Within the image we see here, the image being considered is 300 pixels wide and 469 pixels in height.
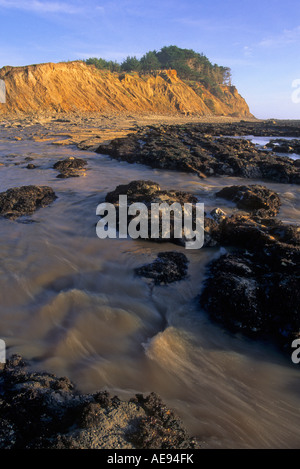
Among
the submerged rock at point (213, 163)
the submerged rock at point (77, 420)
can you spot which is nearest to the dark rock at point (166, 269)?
the submerged rock at point (77, 420)

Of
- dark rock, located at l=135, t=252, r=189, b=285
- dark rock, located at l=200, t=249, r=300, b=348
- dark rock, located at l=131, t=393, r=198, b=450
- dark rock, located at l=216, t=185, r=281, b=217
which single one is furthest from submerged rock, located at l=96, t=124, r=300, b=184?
dark rock, located at l=131, t=393, r=198, b=450

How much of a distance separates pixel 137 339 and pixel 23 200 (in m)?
3.50

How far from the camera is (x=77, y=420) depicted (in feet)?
4.85

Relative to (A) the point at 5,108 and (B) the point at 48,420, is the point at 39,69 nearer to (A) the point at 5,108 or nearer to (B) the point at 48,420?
(A) the point at 5,108

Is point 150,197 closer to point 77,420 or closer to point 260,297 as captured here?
point 260,297

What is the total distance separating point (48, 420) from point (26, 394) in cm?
22

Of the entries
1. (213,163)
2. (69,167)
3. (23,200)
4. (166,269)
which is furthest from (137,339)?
(213,163)

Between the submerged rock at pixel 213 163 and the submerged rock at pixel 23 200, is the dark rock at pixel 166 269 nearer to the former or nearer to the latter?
the submerged rock at pixel 23 200

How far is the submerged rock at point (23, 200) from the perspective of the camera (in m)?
4.43

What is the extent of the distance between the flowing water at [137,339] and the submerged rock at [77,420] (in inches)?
5.2

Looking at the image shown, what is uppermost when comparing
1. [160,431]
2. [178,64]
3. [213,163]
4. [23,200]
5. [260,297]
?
[178,64]

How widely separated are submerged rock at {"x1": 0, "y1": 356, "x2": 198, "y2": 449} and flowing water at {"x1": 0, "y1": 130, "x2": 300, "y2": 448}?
13cm

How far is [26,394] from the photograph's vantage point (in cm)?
159

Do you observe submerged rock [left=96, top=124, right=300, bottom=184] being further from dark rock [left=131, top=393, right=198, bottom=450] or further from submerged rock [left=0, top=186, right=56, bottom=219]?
dark rock [left=131, top=393, right=198, bottom=450]
